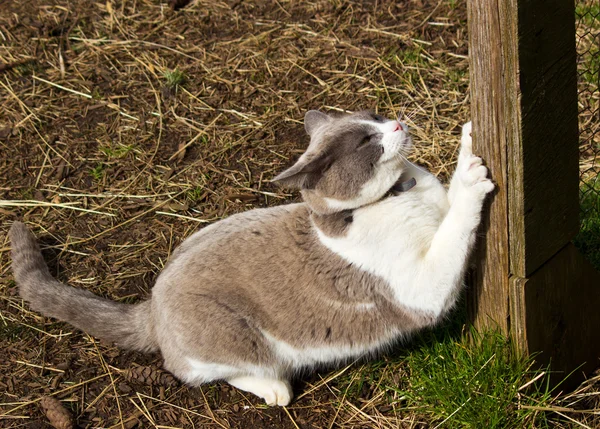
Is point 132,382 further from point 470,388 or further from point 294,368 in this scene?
point 470,388

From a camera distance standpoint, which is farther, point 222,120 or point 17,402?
point 222,120

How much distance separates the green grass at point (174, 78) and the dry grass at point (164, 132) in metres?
0.03

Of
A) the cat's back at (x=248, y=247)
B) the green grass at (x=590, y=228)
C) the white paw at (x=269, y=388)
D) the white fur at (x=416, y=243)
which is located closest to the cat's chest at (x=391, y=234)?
the white fur at (x=416, y=243)

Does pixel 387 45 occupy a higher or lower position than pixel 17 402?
higher

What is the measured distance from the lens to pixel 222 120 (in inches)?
208

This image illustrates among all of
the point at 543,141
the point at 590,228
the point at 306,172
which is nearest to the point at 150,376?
the point at 306,172

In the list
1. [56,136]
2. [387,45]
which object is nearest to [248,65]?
[387,45]

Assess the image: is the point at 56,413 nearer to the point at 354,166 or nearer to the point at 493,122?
the point at 354,166

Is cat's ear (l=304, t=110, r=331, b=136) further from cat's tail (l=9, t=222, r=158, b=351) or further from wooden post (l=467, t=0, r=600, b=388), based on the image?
cat's tail (l=9, t=222, r=158, b=351)

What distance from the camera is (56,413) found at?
356cm

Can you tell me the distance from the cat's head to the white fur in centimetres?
10

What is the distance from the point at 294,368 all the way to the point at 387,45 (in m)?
2.79

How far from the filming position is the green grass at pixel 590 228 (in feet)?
12.8

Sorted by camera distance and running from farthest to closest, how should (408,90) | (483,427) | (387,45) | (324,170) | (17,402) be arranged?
(387,45), (408,90), (17,402), (324,170), (483,427)
